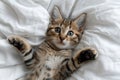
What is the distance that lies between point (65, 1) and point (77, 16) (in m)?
0.10

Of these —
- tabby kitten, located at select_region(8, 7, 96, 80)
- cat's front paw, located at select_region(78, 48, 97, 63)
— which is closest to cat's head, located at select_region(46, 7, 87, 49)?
tabby kitten, located at select_region(8, 7, 96, 80)

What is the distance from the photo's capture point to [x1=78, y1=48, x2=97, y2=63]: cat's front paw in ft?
3.23

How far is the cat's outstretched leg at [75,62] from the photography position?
39.6 inches

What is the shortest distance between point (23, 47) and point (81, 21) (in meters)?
0.31

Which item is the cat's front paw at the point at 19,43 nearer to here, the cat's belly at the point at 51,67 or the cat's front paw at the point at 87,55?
the cat's belly at the point at 51,67

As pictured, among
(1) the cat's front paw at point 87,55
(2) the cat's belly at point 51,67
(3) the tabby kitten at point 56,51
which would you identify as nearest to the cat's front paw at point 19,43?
(3) the tabby kitten at point 56,51

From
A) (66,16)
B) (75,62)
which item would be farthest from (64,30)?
(75,62)

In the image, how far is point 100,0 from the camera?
110cm

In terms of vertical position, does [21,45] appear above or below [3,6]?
below

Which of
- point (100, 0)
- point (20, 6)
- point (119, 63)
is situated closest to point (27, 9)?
point (20, 6)

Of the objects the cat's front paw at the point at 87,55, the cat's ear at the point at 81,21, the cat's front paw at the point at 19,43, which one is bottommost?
the cat's front paw at the point at 87,55

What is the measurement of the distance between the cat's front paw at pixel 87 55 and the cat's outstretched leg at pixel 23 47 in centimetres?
24

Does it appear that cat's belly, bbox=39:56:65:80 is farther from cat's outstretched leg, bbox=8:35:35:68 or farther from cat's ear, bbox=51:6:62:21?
cat's ear, bbox=51:6:62:21

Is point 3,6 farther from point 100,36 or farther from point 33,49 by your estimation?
point 100,36
